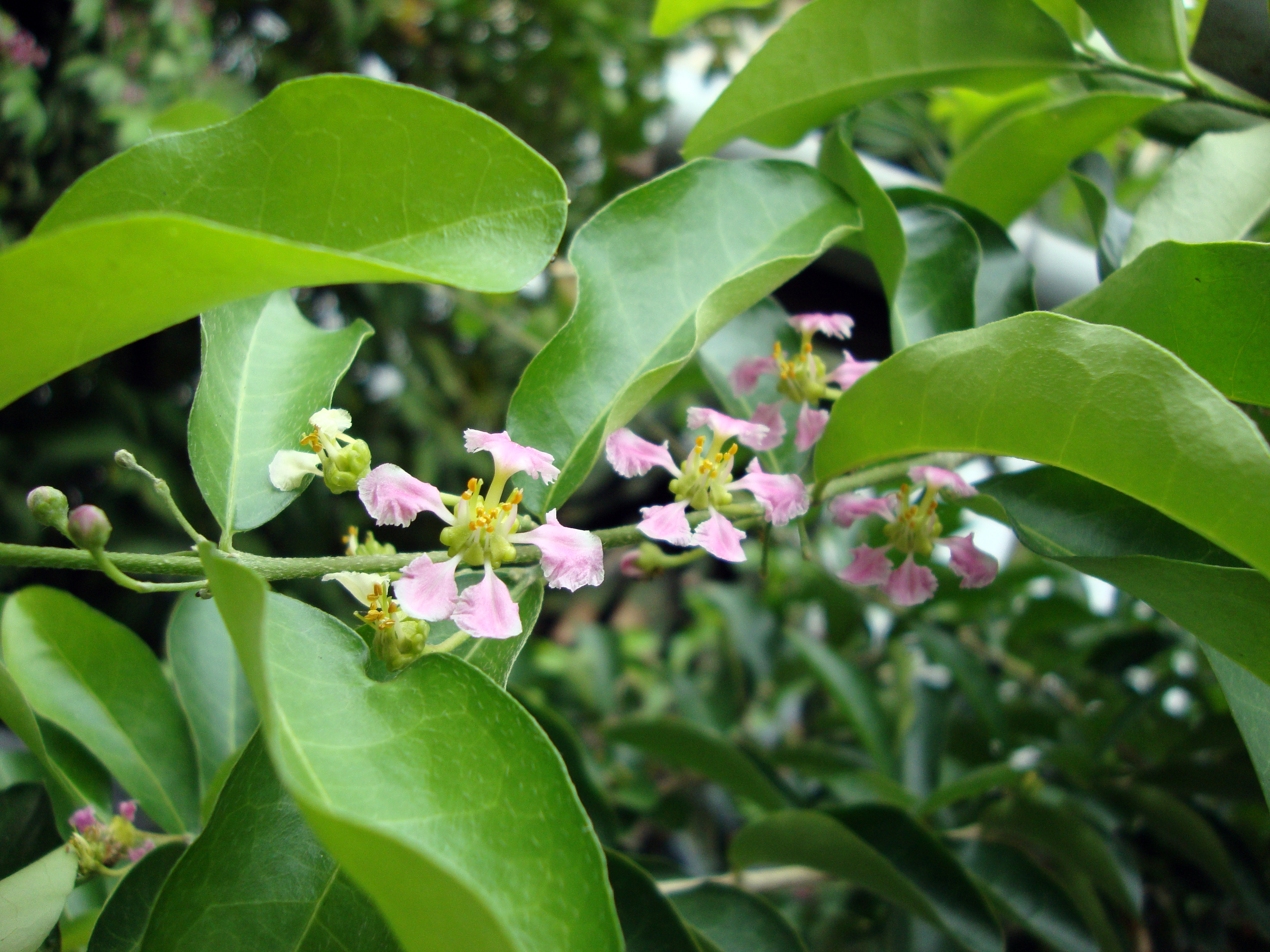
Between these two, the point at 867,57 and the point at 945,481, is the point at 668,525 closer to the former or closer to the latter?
the point at 945,481

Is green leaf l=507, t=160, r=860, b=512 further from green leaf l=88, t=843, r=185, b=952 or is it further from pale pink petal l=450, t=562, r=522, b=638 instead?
green leaf l=88, t=843, r=185, b=952

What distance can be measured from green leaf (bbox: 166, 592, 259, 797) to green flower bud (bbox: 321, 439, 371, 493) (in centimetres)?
32

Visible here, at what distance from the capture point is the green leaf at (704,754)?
0.96m

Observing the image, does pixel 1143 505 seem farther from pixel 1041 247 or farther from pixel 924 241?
pixel 1041 247

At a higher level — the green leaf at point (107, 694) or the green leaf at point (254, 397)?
the green leaf at point (254, 397)

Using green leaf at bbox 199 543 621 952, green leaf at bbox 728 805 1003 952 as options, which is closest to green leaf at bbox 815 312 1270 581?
green leaf at bbox 199 543 621 952

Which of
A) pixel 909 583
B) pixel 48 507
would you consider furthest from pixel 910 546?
pixel 48 507

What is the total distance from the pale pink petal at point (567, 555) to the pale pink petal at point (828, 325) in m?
0.29

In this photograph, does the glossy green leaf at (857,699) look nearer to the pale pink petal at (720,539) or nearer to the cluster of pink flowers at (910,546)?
the cluster of pink flowers at (910,546)

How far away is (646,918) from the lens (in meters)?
0.64

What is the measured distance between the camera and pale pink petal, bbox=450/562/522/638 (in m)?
0.50

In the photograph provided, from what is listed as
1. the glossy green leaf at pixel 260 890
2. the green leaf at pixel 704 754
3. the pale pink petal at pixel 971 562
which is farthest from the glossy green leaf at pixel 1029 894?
the glossy green leaf at pixel 260 890

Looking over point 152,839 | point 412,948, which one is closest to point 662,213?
point 412,948

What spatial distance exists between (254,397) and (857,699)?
875 mm
